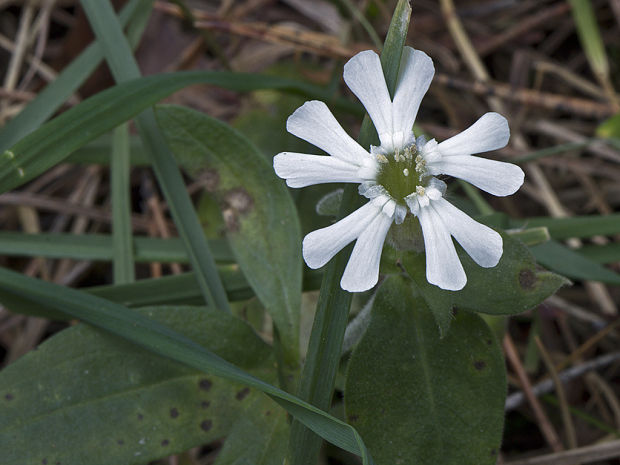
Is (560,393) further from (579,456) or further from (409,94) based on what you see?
(409,94)

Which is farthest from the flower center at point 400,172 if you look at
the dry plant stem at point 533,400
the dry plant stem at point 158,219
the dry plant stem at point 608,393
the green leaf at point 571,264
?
the dry plant stem at point 608,393

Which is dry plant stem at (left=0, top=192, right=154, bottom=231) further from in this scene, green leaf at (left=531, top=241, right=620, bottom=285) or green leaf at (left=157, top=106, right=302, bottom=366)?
green leaf at (left=531, top=241, right=620, bottom=285)

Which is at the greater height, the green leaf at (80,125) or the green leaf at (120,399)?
the green leaf at (80,125)

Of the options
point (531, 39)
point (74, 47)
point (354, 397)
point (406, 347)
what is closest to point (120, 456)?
point (354, 397)

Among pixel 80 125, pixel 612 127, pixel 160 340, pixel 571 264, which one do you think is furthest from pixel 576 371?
pixel 80 125

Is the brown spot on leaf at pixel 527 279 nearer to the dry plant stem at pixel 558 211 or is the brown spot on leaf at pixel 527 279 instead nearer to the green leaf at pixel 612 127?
the dry plant stem at pixel 558 211
